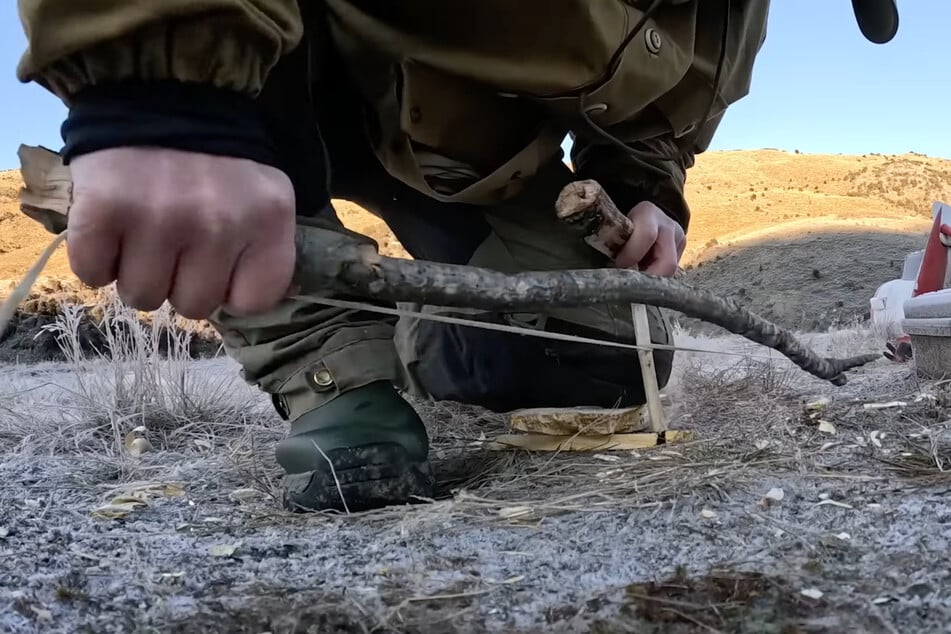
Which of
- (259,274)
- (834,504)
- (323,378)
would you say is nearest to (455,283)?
(259,274)

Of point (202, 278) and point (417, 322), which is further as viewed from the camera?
point (417, 322)

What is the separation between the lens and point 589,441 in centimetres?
118

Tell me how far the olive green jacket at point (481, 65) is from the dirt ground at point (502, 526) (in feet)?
1.33

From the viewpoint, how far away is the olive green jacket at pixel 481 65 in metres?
0.66

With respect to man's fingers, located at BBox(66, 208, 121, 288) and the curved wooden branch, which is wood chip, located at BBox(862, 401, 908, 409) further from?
man's fingers, located at BBox(66, 208, 121, 288)

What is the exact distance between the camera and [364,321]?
3.58 ft

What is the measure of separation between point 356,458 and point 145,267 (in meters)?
0.34

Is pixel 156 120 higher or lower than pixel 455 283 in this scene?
higher

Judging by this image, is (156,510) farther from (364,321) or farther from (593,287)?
(593,287)

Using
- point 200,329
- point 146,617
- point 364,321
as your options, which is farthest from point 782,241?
point 146,617

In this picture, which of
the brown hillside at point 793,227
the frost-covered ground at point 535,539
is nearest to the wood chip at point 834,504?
the frost-covered ground at point 535,539

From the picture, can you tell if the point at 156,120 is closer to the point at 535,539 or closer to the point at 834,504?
the point at 535,539

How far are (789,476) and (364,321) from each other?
54 centimetres

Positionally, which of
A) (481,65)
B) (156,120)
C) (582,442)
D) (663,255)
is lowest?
(582,442)
